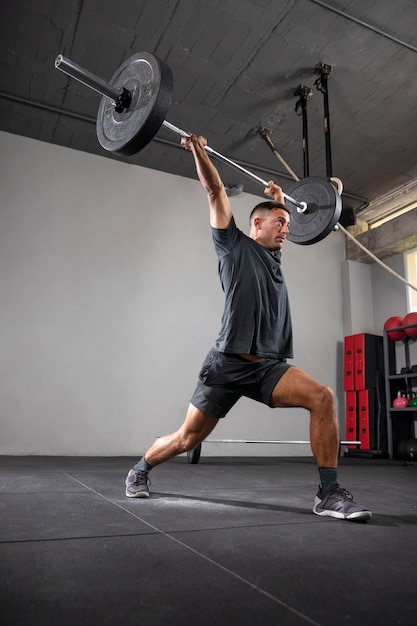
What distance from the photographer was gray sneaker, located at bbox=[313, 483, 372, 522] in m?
1.55

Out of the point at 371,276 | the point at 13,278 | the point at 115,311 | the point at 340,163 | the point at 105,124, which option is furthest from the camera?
the point at 371,276

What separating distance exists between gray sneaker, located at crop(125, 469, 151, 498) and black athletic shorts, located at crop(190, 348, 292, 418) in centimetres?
41

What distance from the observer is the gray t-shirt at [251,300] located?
1894mm

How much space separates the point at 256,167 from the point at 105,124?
3.20 meters

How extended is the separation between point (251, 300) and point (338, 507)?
82cm

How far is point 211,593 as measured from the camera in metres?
0.87

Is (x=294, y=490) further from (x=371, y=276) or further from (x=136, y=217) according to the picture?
(x=371, y=276)

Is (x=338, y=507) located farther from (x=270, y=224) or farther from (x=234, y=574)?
(x=270, y=224)

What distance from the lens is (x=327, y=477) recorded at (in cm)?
171

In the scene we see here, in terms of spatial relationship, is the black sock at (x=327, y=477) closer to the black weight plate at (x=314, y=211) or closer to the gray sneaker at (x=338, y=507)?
the gray sneaker at (x=338, y=507)

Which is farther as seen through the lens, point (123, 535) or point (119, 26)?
point (119, 26)

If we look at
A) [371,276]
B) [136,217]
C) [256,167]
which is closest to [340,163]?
[256,167]

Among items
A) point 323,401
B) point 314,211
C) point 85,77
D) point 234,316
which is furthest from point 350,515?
point 314,211

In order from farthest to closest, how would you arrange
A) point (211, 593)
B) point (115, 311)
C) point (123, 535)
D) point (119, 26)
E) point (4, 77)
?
1. point (115, 311)
2. point (4, 77)
3. point (119, 26)
4. point (123, 535)
5. point (211, 593)
